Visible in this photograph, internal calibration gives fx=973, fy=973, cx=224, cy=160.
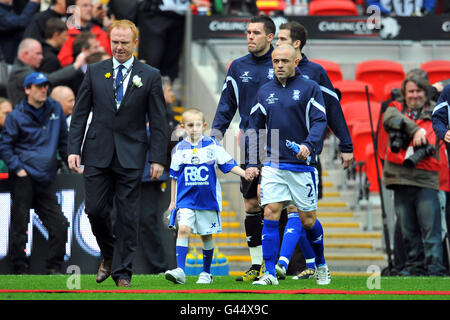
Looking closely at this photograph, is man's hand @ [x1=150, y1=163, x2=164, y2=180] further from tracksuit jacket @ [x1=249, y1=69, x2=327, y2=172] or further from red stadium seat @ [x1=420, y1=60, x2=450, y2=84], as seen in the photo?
red stadium seat @ [x1=420, y1=60, x2=450, y2=84]

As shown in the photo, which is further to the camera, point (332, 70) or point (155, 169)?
point (332, 70)

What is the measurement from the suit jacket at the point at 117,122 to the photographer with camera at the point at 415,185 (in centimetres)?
387

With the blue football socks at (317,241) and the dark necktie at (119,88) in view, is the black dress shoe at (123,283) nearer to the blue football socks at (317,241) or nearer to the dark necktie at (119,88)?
the dark necktie at (119,88)

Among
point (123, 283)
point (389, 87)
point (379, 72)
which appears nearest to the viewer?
point (123, 283)

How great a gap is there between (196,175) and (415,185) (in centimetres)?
343

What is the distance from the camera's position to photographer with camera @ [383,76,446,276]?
38.0ft

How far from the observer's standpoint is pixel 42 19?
1505 centimetres

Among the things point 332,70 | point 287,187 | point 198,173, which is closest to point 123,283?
point 198,173

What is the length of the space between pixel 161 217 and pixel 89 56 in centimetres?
273

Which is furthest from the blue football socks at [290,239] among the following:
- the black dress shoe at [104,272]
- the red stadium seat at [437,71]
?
the red stadium seat at [437,71]

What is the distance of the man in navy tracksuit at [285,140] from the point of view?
8.81 meters

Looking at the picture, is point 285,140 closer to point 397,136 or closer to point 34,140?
point 397,136

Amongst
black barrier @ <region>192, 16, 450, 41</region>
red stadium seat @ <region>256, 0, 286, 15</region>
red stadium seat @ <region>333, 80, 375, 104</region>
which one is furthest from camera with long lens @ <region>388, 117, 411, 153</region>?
red stadium seat @ <region>256, 0, 286, 15</region>
